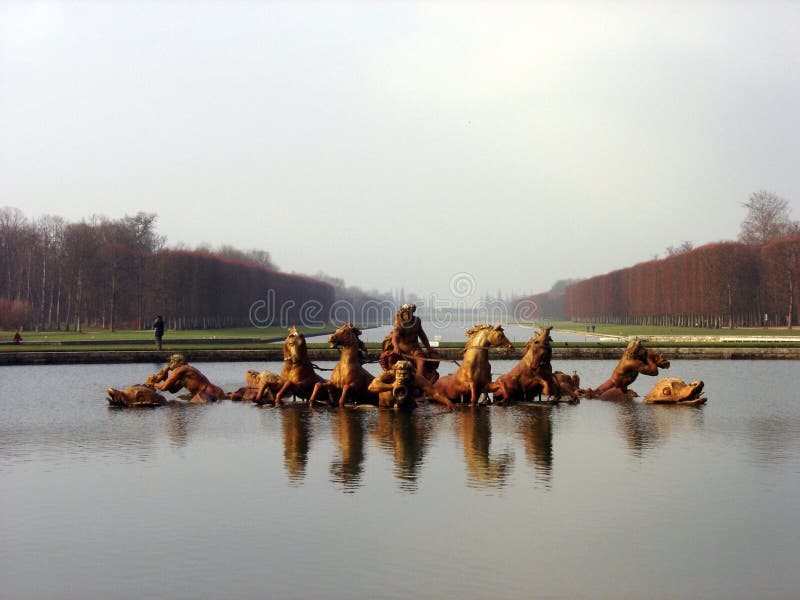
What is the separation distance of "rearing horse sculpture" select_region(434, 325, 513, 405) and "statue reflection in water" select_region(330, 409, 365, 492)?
5.78ft

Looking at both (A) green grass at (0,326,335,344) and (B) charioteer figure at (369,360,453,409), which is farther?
(A) green grass at (0,326,335,344)

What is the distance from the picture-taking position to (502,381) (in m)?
16.0

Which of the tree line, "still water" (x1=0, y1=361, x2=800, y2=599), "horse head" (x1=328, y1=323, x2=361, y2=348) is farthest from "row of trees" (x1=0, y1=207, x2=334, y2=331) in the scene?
"still water" (x1=0, y1=361, x2=800, y2=599)

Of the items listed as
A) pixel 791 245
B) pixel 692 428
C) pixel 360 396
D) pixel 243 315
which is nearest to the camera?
pixel 692 428

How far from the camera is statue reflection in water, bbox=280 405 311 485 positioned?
933 cm

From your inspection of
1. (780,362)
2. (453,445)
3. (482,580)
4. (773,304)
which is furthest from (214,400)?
(773,304)

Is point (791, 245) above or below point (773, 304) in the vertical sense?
above

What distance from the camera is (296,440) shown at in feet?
37.8

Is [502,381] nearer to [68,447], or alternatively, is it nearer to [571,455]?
[571,455]

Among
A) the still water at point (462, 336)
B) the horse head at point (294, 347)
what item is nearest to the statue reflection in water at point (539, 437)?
the horse head at point (294, 347)

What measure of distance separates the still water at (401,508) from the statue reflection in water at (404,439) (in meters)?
0.05

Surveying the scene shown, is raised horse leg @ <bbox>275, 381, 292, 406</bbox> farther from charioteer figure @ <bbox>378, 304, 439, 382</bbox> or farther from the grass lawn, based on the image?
the grass lawn

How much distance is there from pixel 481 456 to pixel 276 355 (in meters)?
20.3

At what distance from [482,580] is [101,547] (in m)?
2.79
